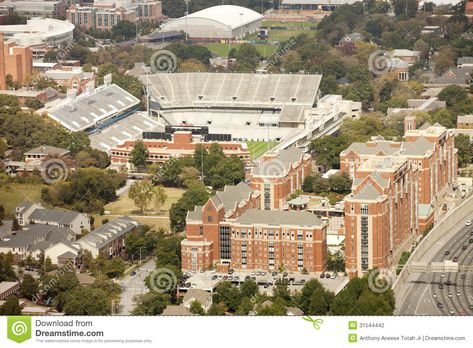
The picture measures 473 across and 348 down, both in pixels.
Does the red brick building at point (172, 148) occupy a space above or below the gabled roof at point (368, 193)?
below

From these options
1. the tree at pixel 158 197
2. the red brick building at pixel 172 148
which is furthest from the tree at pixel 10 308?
the red brick building at pixel 172 148

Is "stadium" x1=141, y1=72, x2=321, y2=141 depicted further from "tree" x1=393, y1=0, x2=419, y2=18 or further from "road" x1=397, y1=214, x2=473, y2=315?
"tree" x1=393, y1=0, x2=419, y2=18

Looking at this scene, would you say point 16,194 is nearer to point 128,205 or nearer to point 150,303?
point 128,205

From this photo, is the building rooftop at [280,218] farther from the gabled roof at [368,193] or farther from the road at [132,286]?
the road at [132,286]

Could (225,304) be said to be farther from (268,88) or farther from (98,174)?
(268,88)

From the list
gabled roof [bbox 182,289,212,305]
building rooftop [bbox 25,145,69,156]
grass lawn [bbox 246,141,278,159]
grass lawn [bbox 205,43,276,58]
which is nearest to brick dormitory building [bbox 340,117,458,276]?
gabled roof [bbox 182,289,212,305]

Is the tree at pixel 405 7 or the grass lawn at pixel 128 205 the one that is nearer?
the grass lawn at pixel 128 205
